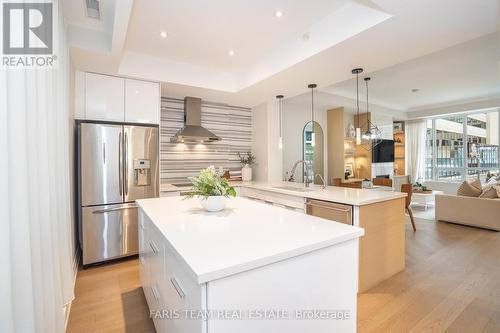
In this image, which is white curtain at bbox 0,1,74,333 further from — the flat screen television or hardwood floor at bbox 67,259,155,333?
the flat screen television

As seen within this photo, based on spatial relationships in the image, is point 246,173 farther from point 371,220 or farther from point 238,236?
point 238,236

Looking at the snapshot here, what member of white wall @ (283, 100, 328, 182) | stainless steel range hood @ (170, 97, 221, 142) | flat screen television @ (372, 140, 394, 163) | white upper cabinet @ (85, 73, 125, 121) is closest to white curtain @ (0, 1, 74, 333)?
white upper cabinet @ (85, 73, 125, 121)

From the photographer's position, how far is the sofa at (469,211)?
13.8ft

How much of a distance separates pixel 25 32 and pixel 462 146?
9.26 metres

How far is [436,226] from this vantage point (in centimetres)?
460

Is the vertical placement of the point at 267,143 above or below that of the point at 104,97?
below

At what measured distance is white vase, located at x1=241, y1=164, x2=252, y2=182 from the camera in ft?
15.8

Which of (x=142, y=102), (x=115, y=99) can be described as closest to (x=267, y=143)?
(x=142, y=102)

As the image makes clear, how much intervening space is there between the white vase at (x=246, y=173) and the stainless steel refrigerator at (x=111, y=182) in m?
1.89

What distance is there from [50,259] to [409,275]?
3235mm

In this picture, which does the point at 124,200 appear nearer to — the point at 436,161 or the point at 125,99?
the point at 125,99

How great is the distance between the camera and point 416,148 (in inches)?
302

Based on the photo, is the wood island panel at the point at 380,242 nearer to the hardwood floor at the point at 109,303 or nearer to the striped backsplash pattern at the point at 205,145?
the hardwood floor at the point at 109,303

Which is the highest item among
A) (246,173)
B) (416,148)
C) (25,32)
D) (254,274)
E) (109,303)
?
(25,32)
